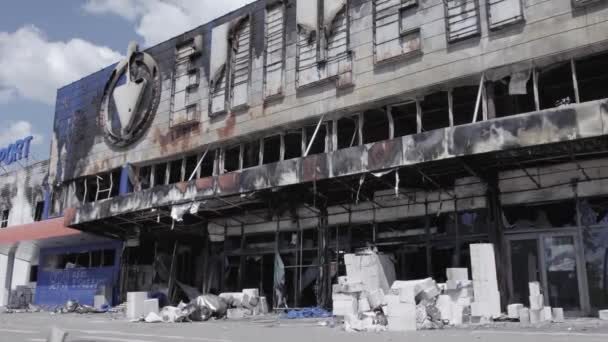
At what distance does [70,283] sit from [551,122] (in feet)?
89.5

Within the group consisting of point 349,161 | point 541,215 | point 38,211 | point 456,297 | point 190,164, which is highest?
point 190,164

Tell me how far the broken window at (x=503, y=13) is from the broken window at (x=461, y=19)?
0.45 meters

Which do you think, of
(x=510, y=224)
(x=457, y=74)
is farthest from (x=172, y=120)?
(x=510, y=224)

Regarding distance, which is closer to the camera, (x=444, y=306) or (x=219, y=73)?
(x=444, y=306)

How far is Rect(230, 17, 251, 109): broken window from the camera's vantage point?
2373cm

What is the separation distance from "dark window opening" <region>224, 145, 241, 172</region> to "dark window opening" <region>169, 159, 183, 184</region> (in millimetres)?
3007

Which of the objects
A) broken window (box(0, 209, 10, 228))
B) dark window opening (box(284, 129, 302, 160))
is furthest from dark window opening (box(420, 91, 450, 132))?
broken window (box(0, 209, 10, 228))

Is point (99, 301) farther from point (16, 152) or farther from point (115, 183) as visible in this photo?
point (16, 152)

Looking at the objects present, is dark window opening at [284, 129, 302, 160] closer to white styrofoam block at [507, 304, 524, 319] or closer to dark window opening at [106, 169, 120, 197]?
dark window opening at [106, 169, 120, 197]

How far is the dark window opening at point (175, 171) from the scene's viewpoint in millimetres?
27141

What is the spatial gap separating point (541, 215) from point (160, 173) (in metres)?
18.3

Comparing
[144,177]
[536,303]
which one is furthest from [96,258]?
[536,303]

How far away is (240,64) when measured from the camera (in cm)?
2423

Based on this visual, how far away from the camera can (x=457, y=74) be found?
17859 mm
